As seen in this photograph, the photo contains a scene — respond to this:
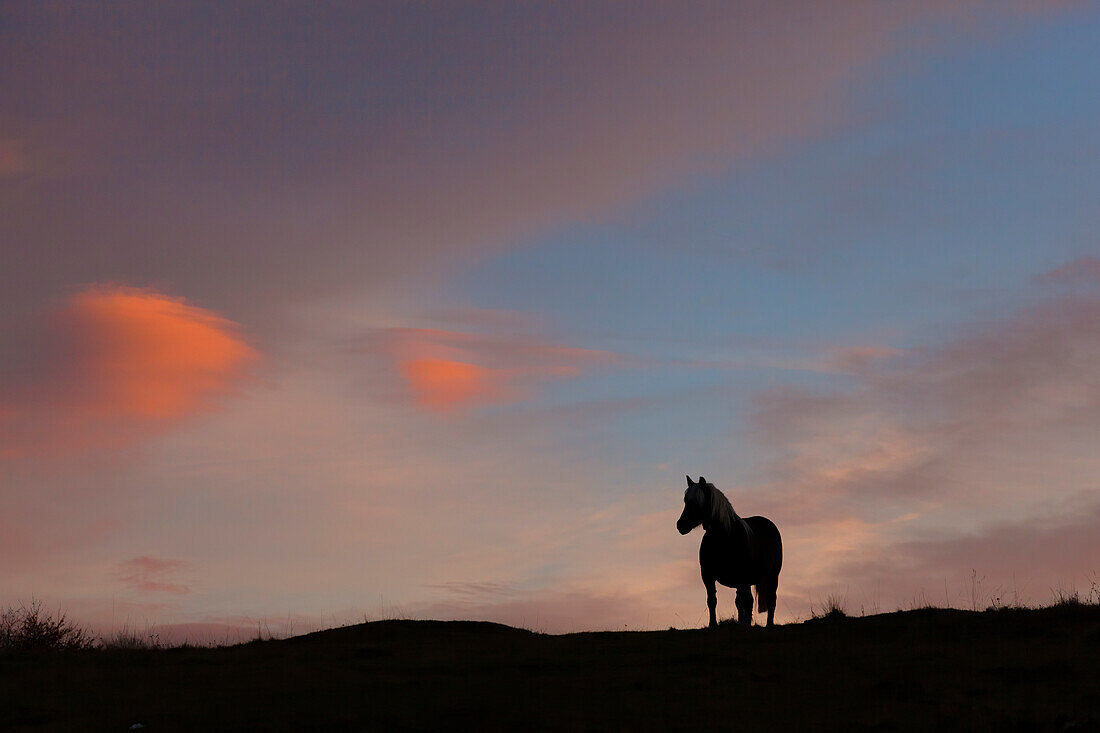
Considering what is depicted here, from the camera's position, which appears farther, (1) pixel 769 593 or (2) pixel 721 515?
(1) pixel 769 593

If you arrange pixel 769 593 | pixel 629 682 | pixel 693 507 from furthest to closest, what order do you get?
pixel 769 593 < pixel 693 507 < pixel 629 682

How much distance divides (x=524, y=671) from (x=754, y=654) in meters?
3.20

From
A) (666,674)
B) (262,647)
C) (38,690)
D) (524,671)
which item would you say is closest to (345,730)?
(524,671)

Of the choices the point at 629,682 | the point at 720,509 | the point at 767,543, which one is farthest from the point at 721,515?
the point at 629,682

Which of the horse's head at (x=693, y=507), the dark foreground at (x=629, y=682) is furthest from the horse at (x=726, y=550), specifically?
the dark foreground at (x=629, y=682)

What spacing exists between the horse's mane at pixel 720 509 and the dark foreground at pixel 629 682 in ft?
7.39

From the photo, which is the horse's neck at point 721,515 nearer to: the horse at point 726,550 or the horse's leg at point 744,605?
the horse at point 726,550

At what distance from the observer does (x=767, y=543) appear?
20.8 meters

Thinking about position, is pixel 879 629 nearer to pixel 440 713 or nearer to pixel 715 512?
pixel 715 512

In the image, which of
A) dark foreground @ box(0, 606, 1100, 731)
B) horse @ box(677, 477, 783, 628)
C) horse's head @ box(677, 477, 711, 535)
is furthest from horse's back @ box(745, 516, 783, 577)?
dark foreground @ box(0, 606, 1100, 731)

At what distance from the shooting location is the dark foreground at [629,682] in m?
12.1

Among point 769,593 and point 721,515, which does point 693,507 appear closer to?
point 721,515

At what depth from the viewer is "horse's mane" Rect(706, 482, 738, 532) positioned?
1956 cm

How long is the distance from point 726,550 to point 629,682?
6643 millimetres
